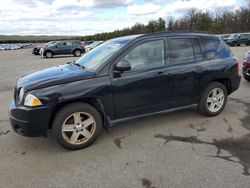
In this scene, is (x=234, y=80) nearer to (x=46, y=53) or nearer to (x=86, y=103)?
(x=86, y=103)

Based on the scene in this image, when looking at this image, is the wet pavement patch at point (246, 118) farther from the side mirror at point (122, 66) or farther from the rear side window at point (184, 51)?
the side mirror at point (122, 66)

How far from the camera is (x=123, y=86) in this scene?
434cm

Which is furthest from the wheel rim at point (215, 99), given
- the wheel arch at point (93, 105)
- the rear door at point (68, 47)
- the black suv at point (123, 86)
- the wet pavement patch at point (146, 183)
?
the rear door at point (68, 47)

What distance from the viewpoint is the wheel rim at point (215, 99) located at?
5.43 m

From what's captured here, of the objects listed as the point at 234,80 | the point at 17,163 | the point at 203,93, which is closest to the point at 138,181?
the point at 17,163

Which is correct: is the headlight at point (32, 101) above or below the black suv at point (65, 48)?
below

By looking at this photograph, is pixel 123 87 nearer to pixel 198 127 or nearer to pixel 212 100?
pixel 198 127

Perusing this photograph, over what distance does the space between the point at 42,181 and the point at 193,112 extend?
357 cm

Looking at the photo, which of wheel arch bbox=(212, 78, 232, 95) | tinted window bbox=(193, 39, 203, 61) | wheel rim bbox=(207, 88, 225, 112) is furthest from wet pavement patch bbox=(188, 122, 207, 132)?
tinted window bbox=(193, 39, 203, 61)

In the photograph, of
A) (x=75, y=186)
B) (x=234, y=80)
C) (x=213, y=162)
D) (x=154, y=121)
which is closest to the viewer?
(x=75, y=186)

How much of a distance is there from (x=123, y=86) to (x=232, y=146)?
6.36 ft

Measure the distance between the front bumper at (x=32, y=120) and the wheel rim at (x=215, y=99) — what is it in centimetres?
319

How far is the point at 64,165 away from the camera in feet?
12.2

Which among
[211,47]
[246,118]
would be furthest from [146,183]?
[211,47]
